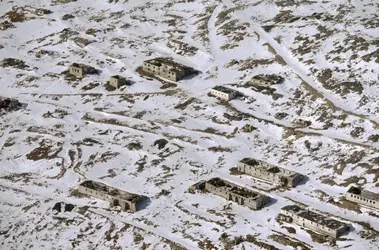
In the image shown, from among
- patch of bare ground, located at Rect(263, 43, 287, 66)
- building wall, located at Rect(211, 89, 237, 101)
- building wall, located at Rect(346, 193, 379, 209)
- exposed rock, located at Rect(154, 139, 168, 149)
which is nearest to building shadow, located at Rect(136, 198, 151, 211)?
exposed rock, located at Rect(154, 139, 168, 149)

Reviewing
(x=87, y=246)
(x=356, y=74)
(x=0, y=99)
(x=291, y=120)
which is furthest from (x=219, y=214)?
(x=0, y=99)

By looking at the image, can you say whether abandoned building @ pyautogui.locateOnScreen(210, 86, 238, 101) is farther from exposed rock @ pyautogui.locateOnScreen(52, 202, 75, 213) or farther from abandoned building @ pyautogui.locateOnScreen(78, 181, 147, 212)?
exposed rock @ pyautogui.locateOnScreen(52, 202, 75, 213)

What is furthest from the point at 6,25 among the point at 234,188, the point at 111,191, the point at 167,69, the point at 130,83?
the point at 234,188

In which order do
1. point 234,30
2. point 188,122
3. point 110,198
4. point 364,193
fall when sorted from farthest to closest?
point 234,30 < point 188,122 < point 110,198 < point 364,193

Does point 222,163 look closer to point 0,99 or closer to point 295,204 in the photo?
point 295,204

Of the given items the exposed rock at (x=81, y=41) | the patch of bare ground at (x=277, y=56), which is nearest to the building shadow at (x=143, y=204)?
the patch of bare ground at (x=277, y=56)

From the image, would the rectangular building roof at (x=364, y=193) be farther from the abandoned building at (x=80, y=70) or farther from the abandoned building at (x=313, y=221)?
the abandoned building at (x=80, y=70)

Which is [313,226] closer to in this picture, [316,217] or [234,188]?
[316,217]
